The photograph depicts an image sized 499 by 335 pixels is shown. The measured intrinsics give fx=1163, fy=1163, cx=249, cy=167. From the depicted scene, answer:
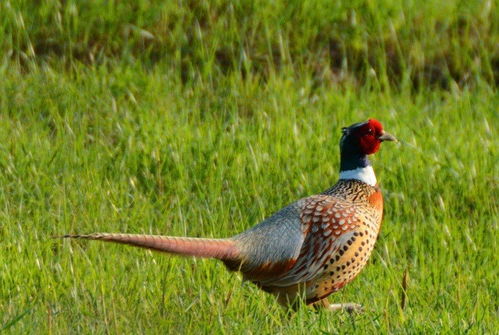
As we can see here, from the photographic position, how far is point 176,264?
4957 millimetres

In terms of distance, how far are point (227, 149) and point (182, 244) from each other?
1.76 metres

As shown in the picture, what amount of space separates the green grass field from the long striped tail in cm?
17

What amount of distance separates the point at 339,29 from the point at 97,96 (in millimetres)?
1895

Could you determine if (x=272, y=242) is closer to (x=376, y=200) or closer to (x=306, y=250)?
(x=306, y=250)

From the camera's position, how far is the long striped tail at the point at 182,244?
4285mm

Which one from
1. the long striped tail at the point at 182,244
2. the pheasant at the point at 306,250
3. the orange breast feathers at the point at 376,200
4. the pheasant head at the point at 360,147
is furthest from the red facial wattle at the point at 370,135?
the long striped tail at the point at 182,244

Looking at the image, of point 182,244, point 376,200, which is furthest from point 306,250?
point 182,244

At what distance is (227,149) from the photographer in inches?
244

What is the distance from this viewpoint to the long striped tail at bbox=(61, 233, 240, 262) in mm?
4285

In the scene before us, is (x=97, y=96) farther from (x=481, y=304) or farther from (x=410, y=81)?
(x=481, y=304)

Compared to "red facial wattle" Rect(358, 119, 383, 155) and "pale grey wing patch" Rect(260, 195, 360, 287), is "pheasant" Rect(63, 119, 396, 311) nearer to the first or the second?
"pale grey wing patch" Rect(260, 195, 360, 287)

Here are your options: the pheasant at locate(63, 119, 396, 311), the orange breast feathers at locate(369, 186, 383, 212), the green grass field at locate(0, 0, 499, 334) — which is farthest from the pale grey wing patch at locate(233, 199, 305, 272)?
the orange breast feathers at locate(369, 186, 383, 212)

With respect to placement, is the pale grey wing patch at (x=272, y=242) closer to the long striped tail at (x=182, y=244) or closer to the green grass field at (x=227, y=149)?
the long striped tail at (x=182, y=244)

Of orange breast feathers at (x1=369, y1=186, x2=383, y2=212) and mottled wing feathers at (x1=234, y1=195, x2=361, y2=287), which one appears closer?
mottled wing feathers at (x1=234, y1=195, x2=361, y2=287)
